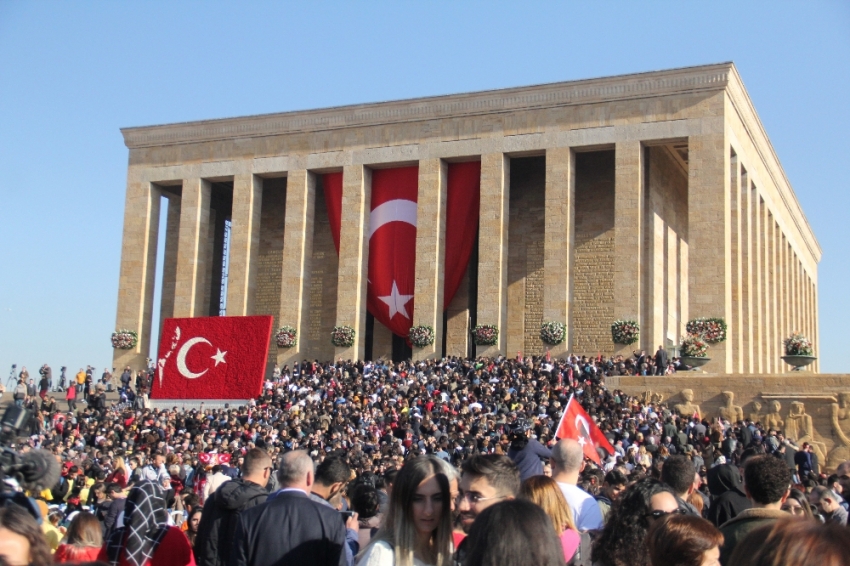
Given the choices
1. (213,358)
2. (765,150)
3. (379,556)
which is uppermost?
(765,150)

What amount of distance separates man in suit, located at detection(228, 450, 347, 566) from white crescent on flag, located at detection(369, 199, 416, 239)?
29.9 m

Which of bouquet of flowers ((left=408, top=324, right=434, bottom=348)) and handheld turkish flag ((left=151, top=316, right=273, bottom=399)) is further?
bouquet of flowers ((left=408, top=324, right=434, bottom=348))

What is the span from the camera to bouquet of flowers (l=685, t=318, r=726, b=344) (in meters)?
29.5

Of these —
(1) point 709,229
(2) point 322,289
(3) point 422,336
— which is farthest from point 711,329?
(2) point 322,289

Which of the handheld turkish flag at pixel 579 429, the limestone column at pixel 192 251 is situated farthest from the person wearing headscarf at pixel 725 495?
the limestone column at pixel 192 251

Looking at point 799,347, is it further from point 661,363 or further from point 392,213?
point 392,213

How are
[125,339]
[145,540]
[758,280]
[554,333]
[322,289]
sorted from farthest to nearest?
[322,289] < [758,280] < [125,339] < [554,333] < [145,540]

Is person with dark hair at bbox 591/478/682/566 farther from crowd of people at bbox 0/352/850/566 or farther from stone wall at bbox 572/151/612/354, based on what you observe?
stone wall at bbox 572/151/612/354

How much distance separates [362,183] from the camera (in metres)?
35.3

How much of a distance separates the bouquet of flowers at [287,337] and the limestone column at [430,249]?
14.4ft

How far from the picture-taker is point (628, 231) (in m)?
31.3

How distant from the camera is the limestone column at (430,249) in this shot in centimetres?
3350

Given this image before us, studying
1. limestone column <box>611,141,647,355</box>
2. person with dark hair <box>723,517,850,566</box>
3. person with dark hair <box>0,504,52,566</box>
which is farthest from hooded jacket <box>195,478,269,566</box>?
limestone column <box>611,141,647,355</box>

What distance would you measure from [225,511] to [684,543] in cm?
360
